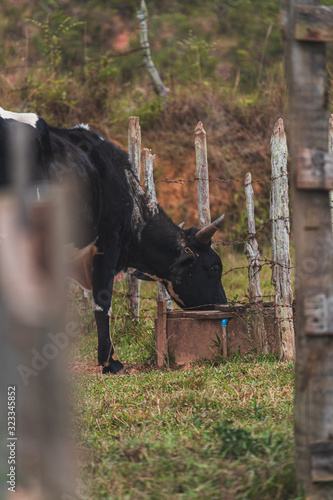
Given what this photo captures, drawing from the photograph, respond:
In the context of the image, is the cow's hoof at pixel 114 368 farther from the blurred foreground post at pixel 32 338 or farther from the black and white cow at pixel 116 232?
the blurred foreground post at pixel 32 338

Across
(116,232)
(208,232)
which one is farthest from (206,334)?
(116,232)

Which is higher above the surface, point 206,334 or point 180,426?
point 206,334

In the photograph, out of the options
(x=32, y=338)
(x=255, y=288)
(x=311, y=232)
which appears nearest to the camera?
(x=32, y=338)

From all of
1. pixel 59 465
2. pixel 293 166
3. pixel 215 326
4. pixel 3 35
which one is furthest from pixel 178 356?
pixel 3 35

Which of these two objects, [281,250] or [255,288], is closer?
[281,250]

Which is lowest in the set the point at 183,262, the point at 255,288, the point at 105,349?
the point at 105,349

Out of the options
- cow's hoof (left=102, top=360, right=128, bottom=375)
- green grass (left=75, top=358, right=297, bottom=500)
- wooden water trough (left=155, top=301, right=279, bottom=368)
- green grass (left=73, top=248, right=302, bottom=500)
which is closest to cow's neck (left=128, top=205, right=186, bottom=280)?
green grass (left=73, top=248, right=302, bottom=500)

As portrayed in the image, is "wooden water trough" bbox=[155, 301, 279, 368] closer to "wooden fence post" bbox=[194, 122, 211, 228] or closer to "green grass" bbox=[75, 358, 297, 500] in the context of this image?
"green grass" bbox=[75, 358, 297, 500]

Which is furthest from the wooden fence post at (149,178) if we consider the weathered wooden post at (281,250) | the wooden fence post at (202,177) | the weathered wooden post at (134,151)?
the weathered wooden post at (281,250)

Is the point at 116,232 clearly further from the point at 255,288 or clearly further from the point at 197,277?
the point at 255,288

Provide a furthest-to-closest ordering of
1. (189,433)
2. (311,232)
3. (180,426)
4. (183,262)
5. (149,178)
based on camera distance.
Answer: (149,178), (183,262), (180,426), (189,433), (311,232)

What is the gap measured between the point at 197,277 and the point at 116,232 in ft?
3.11

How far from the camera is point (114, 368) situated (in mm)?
6461

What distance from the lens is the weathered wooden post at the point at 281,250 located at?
6.27m
